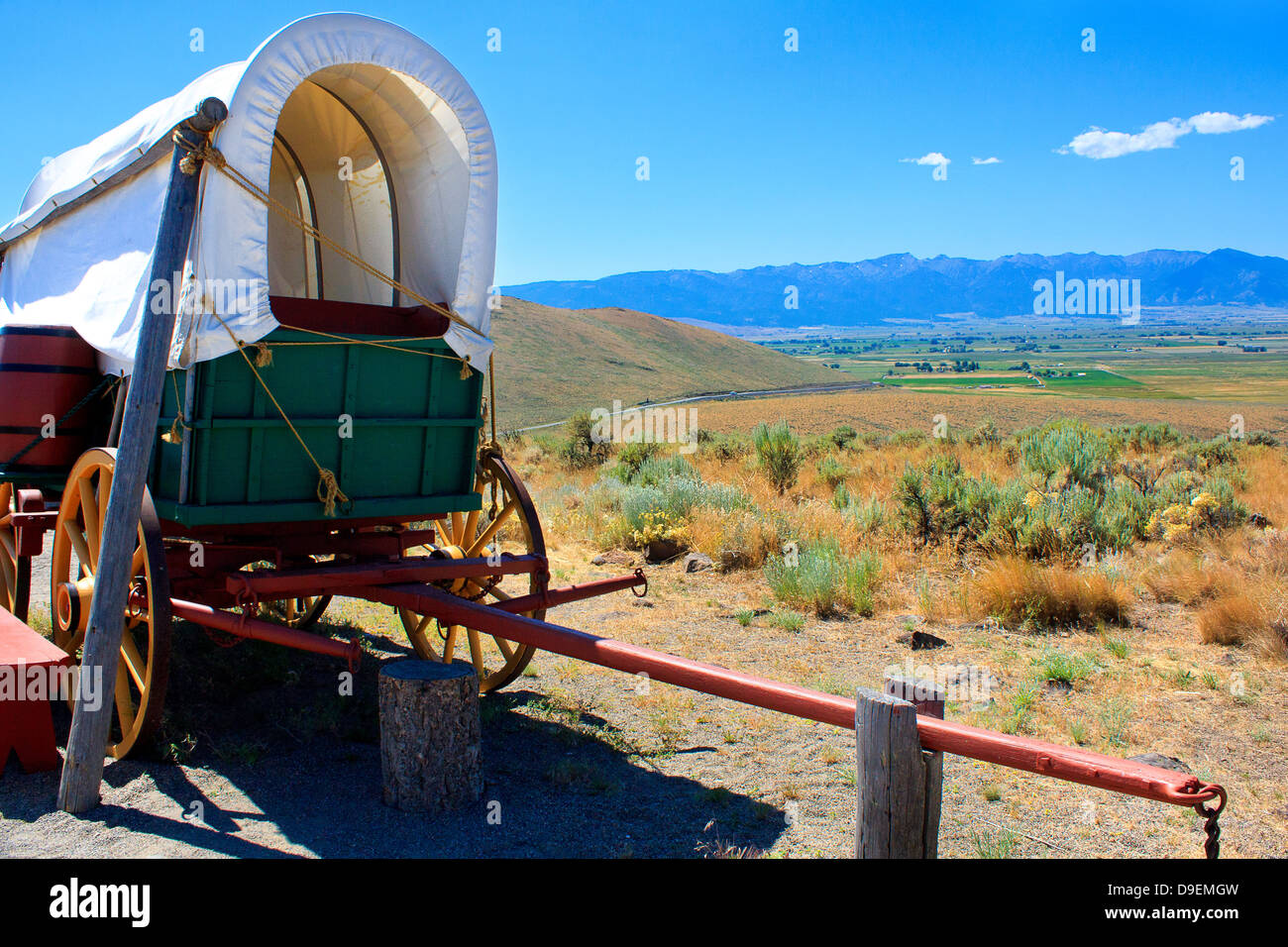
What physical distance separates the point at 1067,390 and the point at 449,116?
7065cm

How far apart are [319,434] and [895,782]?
2.90m

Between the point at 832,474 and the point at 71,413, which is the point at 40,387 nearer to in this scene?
the point at 71,413

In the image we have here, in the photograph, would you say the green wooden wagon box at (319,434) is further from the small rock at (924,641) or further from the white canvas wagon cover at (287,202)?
the small rock at (924,641)

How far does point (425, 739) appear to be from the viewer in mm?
3787

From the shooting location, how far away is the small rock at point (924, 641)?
6.32m

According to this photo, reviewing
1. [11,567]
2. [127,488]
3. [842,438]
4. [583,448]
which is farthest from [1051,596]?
[842,438]

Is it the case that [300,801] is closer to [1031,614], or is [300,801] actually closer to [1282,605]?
[1031,614]

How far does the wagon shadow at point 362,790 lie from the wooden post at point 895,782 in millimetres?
1003

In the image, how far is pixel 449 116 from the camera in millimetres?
4773

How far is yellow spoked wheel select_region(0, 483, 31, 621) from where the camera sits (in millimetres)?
5082

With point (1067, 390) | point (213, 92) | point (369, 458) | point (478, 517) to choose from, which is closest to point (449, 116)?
point (213, 92)

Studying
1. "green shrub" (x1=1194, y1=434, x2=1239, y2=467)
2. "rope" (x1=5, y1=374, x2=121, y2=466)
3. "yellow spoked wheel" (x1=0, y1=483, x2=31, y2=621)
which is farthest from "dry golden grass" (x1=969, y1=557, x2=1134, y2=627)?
"green shrub" (x1=1194, y1=434, x2=1239, y2=467)
